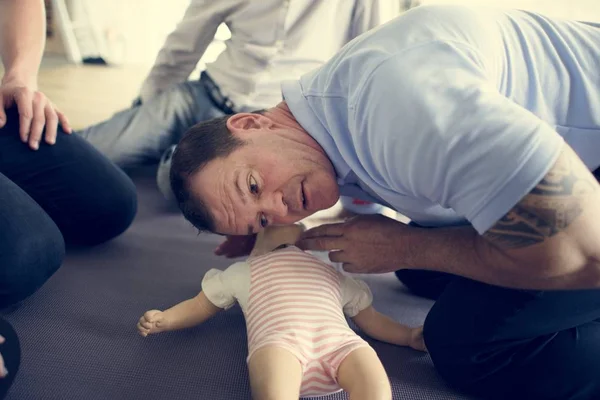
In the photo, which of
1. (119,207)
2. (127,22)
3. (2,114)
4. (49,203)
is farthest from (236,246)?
(127,22)

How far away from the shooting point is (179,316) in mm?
886

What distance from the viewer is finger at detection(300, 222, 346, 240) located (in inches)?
35.5

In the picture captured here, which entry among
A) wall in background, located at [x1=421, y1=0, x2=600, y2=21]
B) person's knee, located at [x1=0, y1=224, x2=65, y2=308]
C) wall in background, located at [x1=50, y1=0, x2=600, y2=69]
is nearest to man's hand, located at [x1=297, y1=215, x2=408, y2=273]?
person's knee, located at [x1=0, y1=224, x2=65, y2=308]

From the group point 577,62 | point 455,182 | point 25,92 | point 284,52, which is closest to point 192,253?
point 25,92

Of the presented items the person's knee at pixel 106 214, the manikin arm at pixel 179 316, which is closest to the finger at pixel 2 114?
the person's knee at pixel 106 214

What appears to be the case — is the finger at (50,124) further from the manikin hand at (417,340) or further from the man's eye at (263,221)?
the manikin hand at (417,340)

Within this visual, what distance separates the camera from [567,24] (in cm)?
81

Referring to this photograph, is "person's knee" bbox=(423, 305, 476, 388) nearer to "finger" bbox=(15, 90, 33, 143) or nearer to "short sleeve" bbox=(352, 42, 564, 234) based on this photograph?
"short sleeve" bbox=(352, 42, 564, 234)

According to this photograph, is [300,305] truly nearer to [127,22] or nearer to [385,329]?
[385,329]

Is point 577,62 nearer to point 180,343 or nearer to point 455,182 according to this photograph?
point 455,182

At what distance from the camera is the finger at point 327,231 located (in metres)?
0.90

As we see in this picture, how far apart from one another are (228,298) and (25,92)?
0.63 metres

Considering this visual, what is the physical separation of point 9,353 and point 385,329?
0.61 m

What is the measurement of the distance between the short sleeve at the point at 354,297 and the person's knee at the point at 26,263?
54cm
